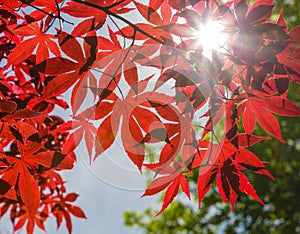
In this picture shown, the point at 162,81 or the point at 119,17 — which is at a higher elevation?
the point at 119,17

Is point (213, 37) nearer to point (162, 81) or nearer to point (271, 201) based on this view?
point (162, 81)

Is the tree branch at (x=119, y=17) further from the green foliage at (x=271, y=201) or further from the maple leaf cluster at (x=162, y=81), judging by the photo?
the green foliage at (x=271, y=201)

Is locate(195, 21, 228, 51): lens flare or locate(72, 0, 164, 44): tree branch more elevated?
locate(72, 0, 164, 44): tree branch

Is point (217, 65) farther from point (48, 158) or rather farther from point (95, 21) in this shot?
point (48, 158)

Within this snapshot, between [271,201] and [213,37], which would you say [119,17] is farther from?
[271,201]

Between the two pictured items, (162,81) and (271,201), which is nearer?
(162,81)

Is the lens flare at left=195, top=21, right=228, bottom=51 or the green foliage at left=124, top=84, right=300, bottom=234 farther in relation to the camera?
the green foliage at left=124, top=84, right=300, bottom=234

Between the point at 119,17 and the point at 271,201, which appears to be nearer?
the point at 119,17

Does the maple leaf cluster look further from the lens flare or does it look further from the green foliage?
the green foliage

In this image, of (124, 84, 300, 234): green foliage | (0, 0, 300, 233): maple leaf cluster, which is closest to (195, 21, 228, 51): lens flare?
(0, 0, 300, 233): maple leaf cluster

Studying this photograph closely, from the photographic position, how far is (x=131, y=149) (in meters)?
0.82

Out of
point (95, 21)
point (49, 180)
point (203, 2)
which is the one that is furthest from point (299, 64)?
point (49, 180)

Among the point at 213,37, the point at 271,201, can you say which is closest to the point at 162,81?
the point at 213,37

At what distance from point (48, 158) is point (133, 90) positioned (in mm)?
271
